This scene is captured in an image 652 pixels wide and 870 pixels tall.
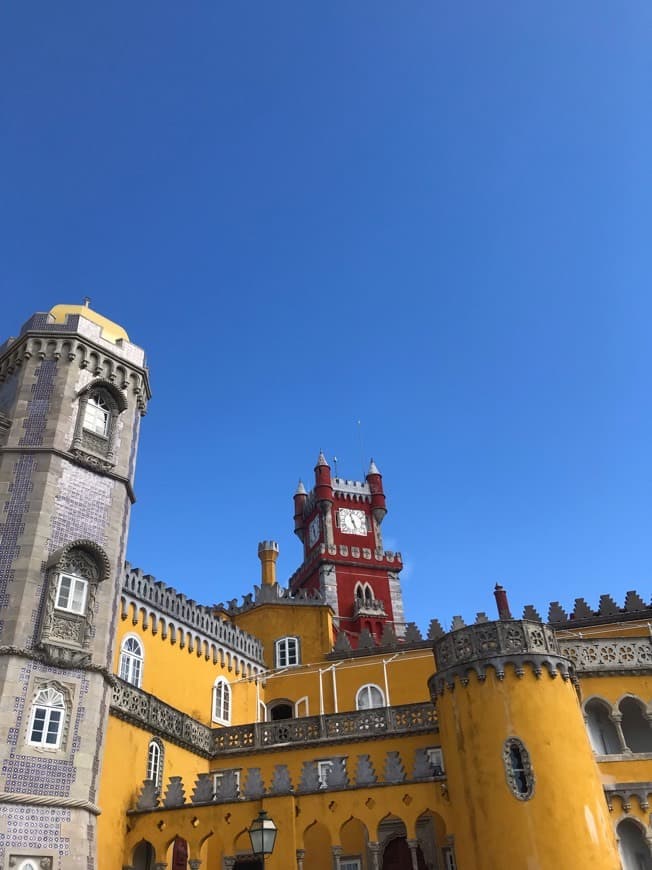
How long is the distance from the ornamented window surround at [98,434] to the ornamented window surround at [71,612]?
2966 mm

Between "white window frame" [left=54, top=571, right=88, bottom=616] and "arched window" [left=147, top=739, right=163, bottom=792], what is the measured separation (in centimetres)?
548

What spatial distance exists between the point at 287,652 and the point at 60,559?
16.8 m

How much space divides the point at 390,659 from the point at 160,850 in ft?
43.3

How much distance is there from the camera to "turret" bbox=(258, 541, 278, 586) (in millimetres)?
39500

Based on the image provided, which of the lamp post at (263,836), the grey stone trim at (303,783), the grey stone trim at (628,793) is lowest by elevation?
the lamp post at (263,836)

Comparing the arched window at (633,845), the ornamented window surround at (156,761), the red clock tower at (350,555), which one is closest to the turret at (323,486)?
the red clock tower at (350,555)

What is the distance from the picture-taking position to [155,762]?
75.5ft

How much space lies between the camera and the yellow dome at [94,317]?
2495 centimetres

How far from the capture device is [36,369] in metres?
23.1

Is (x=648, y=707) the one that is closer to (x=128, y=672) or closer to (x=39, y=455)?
(x=128, y=672)

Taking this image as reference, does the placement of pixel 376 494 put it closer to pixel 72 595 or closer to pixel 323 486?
pixel 323 486

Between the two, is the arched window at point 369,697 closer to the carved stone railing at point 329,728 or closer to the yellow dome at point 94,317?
the carved stone railing at point 329,728

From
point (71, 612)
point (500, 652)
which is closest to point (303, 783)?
point (500, 652)

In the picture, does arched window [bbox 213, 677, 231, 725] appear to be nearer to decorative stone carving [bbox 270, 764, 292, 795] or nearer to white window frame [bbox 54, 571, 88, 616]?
decorative stone carving [bbox 270, 764, 292, 795]
